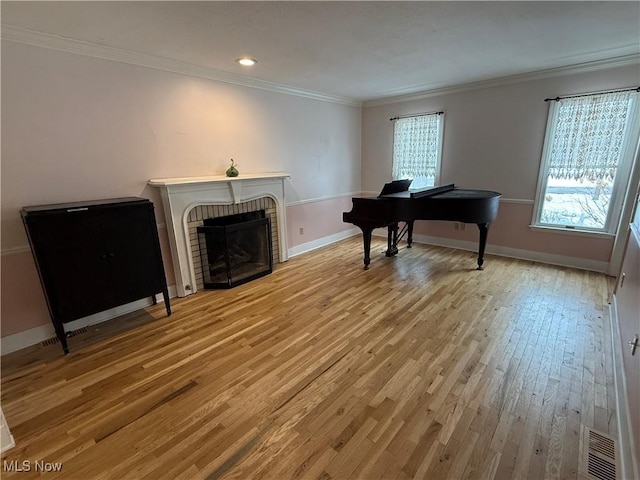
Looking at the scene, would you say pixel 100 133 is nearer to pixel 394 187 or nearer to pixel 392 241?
pixel 394 187

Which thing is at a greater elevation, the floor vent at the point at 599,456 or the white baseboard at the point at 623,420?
the white baseboard at the point at 623,420

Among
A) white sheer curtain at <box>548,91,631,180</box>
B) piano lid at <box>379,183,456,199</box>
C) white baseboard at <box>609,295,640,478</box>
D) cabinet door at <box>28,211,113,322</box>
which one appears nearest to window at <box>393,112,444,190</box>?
piano lid at <box>379,183,456,199</box>

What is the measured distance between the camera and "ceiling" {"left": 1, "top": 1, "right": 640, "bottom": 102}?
2014 millimetres

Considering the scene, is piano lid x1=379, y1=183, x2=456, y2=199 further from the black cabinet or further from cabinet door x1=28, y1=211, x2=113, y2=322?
cabinet door x1=28, y1=211, x2=113, y2=322

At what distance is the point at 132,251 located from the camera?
2654 millimetres

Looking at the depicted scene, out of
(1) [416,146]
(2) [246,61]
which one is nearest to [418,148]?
(1) [416,146]

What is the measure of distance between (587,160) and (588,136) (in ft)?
0.92

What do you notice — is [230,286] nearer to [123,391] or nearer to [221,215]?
[221,215]

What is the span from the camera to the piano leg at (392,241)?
443 centimetres

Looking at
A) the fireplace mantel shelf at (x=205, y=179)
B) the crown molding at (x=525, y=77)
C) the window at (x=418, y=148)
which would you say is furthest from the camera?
the window at (x=418, y=148)

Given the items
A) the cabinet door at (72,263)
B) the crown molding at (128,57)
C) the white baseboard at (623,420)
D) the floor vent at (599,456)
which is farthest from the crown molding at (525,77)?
the cabinet door at (72,263)

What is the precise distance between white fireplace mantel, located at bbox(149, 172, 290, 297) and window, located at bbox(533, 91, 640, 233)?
3.69m

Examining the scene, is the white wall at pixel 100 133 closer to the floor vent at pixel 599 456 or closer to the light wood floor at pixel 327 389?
the light wood floor at pixel 327 389

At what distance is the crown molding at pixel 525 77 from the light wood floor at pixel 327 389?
254 centimetres
